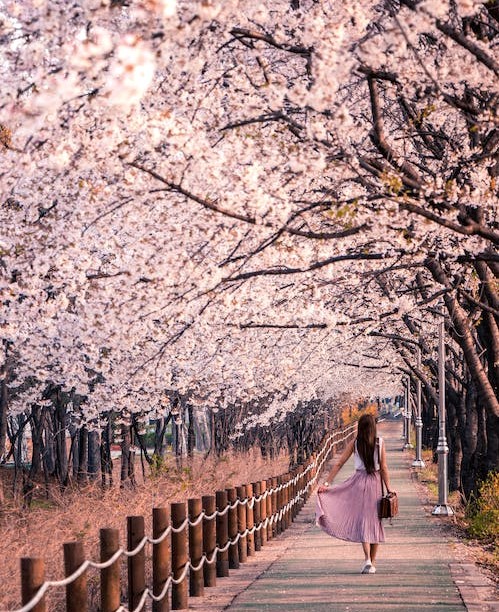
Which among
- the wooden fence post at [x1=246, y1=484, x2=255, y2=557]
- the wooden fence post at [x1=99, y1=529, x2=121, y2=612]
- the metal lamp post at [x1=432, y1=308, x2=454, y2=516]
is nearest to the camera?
the wooden fence post at [x1=99, y1=529, x2=121, y2=612]

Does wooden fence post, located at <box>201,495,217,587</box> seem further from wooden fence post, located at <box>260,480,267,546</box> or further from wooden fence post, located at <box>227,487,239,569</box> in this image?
wooden fence post, located at <box>260,480,267,546</box>

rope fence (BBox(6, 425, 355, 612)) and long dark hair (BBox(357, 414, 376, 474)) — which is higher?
long dark hair (BBox(357, 414, 376, 474))

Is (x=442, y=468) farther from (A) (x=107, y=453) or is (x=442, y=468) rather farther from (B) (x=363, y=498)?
(A) (x=107, y=453)

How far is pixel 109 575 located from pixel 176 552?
315 centimetres

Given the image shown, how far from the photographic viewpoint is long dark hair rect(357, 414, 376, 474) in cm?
1337

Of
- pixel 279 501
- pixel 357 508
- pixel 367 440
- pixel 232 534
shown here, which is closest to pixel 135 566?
pixel 367 440

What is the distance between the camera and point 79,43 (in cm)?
742

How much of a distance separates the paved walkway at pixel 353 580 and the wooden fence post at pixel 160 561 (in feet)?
2.29

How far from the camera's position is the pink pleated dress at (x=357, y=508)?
13695mm

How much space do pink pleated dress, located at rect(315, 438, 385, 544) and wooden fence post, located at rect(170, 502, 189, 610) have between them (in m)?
2.45

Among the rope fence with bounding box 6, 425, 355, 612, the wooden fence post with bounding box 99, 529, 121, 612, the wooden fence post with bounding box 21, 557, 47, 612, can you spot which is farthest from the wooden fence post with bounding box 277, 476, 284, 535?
the wooden fence post with bounding box 21, 557, 47, 612

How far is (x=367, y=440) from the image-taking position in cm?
1347

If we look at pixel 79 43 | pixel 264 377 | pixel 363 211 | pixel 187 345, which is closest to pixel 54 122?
pixel 79 43

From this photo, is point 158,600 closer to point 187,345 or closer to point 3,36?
point 3,36
